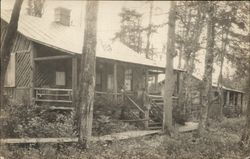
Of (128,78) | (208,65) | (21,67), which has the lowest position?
(128,78)

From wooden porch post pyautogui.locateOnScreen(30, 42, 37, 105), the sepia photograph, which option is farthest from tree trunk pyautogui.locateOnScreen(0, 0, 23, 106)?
wooden porch post pyautogui.locateOnScreen(30, 42, 37, 105)

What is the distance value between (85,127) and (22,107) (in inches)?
245

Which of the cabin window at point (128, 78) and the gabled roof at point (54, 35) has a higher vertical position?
the gabled roof at point (54, 35)

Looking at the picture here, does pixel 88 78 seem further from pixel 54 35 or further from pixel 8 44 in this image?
pixel 54 35

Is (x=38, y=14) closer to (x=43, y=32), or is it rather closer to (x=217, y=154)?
(x=43, y=32)

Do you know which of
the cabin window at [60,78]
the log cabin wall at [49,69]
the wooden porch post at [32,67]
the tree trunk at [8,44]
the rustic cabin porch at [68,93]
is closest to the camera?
the tree trunk at [8,44]

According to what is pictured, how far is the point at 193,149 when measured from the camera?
1402cm

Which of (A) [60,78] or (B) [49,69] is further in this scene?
(A) [60,78]

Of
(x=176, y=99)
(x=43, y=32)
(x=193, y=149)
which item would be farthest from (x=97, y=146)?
(x=176, y=99)

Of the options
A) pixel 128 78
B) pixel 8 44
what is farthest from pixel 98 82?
pixel 8 44

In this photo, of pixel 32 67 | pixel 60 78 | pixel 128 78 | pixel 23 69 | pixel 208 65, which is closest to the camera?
pixel 208 65

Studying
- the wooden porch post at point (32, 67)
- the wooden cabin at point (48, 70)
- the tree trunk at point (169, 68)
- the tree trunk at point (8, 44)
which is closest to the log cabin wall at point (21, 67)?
the wooden cabin at point (48, 70)

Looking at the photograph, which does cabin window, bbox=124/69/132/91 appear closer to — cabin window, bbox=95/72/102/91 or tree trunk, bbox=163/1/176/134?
cabin window, bbox=95/72/102/91

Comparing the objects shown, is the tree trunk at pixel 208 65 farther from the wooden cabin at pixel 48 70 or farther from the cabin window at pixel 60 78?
the cabin window at pixel 60 78
